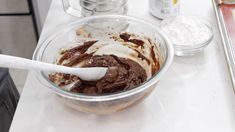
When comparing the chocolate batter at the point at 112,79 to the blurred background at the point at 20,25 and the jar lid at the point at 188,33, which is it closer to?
the jar lid at the point at 188,33

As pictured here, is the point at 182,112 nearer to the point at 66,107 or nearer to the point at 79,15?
the point at 66,107

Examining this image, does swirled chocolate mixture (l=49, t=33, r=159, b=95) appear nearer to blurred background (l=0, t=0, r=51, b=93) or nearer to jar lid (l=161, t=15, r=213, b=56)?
jar lid (l=161, t=15, r=213, b=56)

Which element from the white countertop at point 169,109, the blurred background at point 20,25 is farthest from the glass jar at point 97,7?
the blurred background at point 20,25

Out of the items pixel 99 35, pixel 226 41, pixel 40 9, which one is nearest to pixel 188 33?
pixel 226 41

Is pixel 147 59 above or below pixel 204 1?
below

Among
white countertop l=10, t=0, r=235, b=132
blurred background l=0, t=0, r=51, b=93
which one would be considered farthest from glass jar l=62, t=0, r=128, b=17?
blurred background l=0, t=0, r=51, b=93

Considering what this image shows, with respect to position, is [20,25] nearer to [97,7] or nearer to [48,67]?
[97,7]

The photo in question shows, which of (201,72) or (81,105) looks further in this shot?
(201,72)

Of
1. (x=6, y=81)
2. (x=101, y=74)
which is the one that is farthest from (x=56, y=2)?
(x=101, y=74)
